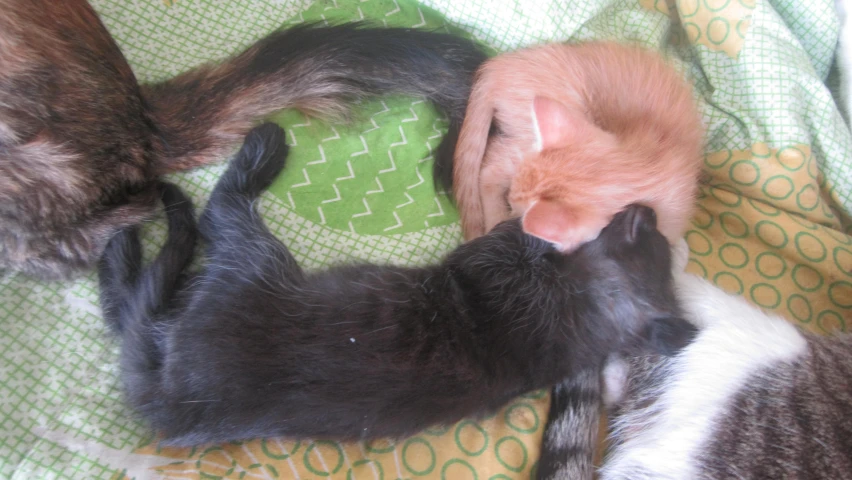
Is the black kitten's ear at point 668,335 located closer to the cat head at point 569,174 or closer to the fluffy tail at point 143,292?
the cat head at point 569,174

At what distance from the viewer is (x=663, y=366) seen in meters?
1.47

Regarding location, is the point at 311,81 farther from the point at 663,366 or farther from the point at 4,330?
the point at 663,366

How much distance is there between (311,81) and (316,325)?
2.24 feet

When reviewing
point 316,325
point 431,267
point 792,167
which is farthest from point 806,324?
point 316,325

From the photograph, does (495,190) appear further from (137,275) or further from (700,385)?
(137,275)

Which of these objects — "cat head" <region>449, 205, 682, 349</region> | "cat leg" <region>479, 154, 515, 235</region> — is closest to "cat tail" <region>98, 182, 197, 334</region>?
"cat head" <region>449, 205, 682, 349</region>

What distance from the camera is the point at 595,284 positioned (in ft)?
4.75

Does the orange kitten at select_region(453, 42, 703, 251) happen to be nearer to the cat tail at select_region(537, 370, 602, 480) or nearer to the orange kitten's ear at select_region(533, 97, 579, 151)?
the orange kitten's ear at select_region(533, 97, 579, 151)

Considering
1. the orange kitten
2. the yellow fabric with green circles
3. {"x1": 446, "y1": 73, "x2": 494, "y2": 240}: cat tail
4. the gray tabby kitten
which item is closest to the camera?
the gray tabby kitten

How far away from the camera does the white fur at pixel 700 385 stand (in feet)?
4.29

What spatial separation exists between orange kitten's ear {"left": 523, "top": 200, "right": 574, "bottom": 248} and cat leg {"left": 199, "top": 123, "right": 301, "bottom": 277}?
0.57 meters

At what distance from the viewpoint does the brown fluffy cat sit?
129cm

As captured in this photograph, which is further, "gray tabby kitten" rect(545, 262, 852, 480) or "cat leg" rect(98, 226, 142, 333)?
"cat leg" rect(98, 226, 142, 333)

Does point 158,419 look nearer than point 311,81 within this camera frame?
Yes
